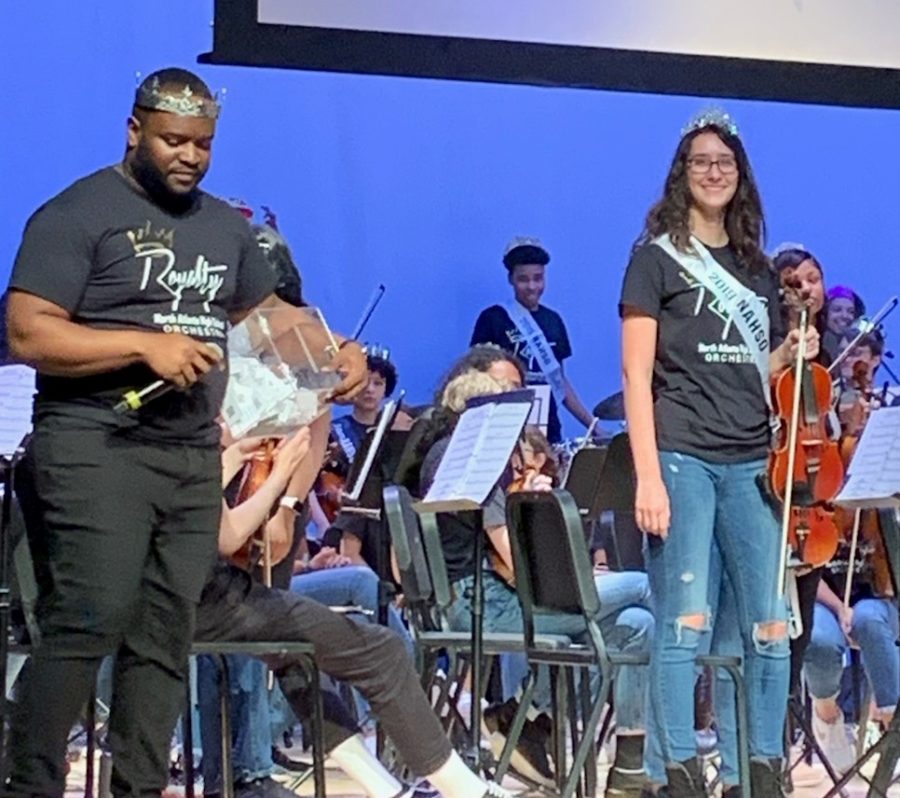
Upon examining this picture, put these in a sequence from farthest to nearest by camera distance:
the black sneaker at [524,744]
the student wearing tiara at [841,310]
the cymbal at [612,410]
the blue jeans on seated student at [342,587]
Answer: the cymbal at [612,410], the student wearing tiara at [841,310], the blue jeans on seated student at [342,587], the black sneaker at [524,744]

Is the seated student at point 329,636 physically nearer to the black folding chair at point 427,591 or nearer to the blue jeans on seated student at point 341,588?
the black folding chair at point 427,591

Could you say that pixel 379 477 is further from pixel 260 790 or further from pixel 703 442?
pixel 703 442

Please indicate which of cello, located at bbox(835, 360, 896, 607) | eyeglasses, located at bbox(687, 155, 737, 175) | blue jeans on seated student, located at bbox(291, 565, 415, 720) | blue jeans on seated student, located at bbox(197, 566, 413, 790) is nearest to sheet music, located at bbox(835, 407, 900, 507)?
cello, located at bbox(835, 360, 896, 607)

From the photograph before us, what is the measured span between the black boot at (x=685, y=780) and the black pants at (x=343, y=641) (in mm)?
439

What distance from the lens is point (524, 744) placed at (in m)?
4.54

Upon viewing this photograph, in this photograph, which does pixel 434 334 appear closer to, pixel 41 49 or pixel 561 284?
pixel 561 284

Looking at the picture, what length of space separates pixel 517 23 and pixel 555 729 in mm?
3242

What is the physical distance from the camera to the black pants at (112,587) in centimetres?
298

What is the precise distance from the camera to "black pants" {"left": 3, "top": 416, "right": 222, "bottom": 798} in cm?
298

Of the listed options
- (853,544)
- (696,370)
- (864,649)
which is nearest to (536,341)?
(864,649)

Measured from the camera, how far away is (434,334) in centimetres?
759

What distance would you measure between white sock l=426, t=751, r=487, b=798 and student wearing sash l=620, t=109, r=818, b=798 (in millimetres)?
383

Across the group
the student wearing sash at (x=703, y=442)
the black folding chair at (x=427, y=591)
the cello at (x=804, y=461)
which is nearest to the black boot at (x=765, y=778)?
the student wearing sash at (x=703, y=442)

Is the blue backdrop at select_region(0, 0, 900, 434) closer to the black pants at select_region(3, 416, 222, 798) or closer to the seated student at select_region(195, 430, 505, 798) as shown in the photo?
the seated student at select_region(195, 430, 505, 798)
